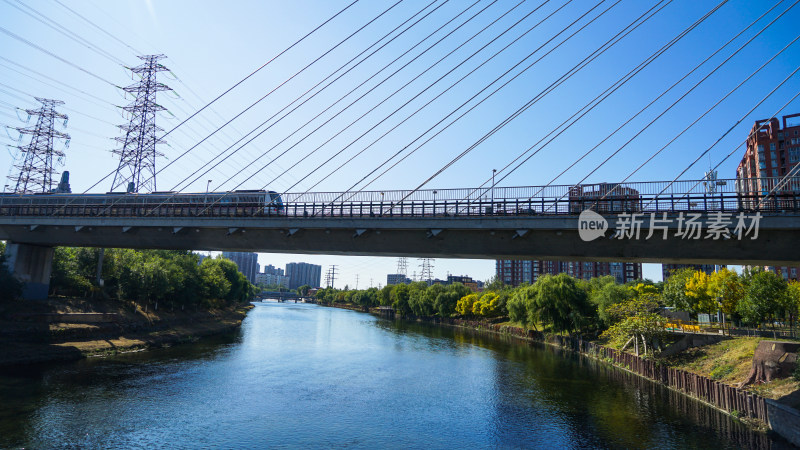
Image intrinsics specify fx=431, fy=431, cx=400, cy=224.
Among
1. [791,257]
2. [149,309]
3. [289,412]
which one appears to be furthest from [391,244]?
[149,309]

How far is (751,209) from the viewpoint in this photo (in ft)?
82.0

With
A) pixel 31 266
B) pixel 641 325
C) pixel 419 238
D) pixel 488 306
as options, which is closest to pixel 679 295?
pixel 641 325

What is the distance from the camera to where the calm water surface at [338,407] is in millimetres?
23062

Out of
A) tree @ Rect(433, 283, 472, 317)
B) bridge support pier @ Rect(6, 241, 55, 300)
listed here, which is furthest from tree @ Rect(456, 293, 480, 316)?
bridge support pier @ Rect(6, 241, 55, 300)

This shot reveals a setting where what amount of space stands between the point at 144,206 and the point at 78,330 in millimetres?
14167

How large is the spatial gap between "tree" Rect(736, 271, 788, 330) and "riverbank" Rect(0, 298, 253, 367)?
6533cm

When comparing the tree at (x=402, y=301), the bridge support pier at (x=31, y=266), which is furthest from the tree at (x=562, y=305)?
the tree at (x=402, y=301)

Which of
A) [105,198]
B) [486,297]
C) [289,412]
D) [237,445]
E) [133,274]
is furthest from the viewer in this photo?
[486,297]

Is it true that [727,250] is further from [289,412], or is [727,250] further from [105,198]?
[105,198]

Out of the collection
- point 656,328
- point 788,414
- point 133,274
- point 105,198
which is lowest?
point 788,414

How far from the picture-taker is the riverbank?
125 feet

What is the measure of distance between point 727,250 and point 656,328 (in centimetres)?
1872

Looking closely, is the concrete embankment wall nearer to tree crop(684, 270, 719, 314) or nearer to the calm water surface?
the calm water surface

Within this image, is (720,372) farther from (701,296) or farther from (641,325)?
(701,296)
